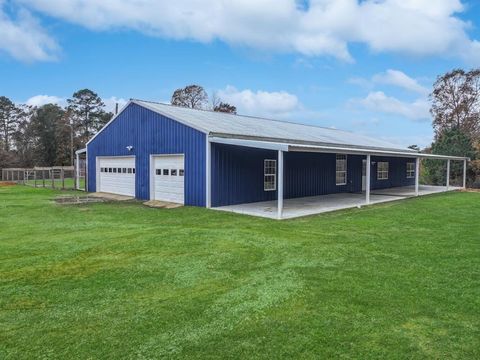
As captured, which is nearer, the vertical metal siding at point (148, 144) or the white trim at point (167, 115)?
the white trim at point (167, 115)

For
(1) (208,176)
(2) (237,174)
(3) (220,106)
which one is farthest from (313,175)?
(3) (220,106)

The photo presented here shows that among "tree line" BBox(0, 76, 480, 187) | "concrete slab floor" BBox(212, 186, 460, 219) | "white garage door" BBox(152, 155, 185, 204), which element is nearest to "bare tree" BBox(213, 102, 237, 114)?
"tree line" BBox(0, 76, 480, 187)

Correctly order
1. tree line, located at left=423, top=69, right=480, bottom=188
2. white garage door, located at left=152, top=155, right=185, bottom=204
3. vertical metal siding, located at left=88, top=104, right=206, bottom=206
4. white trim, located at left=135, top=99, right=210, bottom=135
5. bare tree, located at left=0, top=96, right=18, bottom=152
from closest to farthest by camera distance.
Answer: white trim, located at left=135, top=99, right=210, bottom=135
vertical metal siding, located at left=88, top=104, right=206, bottom=206
white garage door, located at left=152, top=155, right=185, bottom=204
tree line, located at left=423, top=69, right=480, bottom=188
bare tree, located at left=0, top=96, right=18, bottom=152

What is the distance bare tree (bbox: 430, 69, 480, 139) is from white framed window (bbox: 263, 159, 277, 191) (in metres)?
27.5

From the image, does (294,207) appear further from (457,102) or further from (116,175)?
(457,102)

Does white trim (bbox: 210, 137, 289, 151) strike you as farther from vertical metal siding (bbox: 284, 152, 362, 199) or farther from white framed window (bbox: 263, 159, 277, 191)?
vertical metal siding (bbox: 284, 152, 362, 199)

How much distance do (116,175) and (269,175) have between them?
304 inches

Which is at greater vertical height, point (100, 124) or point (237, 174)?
point (100, 124)

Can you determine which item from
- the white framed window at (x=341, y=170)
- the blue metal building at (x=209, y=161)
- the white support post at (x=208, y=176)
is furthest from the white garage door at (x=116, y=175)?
the white framed window at (x=341, y=170)

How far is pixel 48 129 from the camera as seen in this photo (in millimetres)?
46938

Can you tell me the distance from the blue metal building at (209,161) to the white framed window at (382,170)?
2.08 m

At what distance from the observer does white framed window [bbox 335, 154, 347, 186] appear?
1855cm

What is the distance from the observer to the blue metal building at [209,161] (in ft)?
42.7

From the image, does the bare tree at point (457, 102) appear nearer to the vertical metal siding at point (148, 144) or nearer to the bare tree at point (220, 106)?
the bare tree at point (220, 106)
